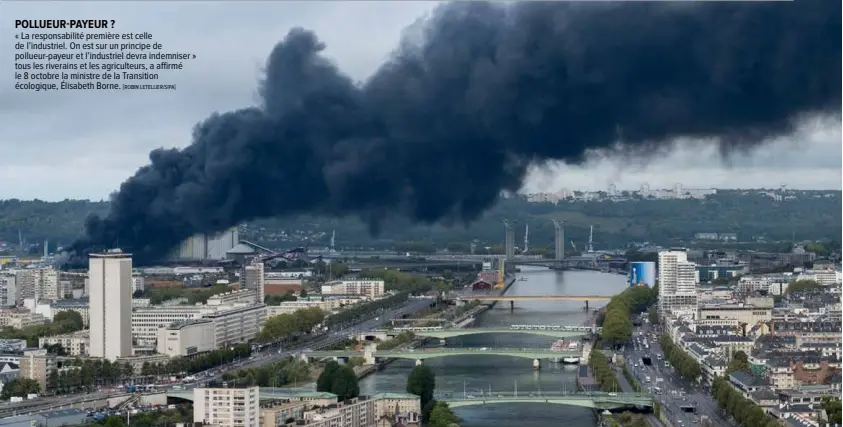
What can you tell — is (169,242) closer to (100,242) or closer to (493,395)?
(100,242)

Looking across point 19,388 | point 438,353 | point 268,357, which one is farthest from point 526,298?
point 19,388

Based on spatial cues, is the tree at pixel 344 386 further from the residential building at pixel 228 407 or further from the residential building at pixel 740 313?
the residential building at pixel 740 313

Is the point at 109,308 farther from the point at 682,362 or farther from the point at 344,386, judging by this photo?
the point at 682,362

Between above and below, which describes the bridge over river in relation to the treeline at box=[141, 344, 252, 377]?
below

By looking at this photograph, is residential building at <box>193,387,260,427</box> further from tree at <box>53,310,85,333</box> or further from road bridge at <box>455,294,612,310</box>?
road bridge at <box>455,294,612,310</box>

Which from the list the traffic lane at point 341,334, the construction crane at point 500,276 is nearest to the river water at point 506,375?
the traffic lane at point 341,334

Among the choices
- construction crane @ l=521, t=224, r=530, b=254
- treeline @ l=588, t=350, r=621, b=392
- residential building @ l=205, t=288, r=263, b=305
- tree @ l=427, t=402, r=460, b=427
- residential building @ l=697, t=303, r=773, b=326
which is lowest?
tree @ l=427, t=402, r=460, b=427

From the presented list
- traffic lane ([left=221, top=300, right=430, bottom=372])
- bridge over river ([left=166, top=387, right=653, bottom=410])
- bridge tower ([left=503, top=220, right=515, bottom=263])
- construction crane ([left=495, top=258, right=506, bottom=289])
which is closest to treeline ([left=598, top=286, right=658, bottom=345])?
traffic lane ([left=221, top=300, right=430, bottom=372])
